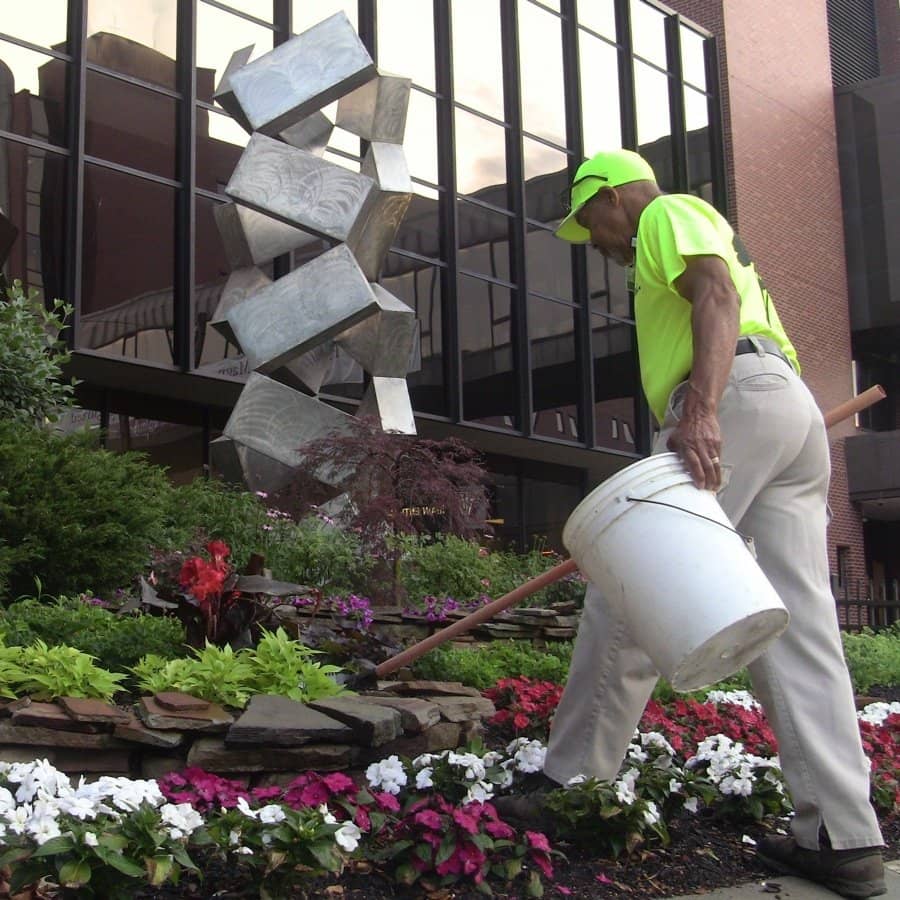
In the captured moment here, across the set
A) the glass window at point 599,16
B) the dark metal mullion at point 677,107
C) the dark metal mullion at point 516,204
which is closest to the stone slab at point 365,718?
the dark metal mullion at point 516,204

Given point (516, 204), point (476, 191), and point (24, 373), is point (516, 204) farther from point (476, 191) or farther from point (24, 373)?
point (24, 373)

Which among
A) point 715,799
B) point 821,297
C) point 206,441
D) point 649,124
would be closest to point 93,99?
point 206,441

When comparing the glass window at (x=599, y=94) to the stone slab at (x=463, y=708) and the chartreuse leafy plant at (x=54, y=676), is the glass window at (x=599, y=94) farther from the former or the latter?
the chartreuse leafy plant at (x=54, y=676)

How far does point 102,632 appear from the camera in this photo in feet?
13.9

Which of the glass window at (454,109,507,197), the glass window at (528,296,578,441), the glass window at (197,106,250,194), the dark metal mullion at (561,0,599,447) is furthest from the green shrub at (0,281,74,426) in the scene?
the dark metal mullion at (561,0,599,447)

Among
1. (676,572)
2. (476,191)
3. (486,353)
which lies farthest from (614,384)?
(676,572)

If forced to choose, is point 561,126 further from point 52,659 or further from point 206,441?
point 52,659

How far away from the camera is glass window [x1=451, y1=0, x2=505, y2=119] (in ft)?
57.4

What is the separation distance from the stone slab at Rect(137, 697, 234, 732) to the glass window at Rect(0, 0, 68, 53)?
11584mm

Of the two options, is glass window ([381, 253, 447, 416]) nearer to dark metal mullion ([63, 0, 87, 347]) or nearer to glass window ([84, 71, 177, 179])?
glass window ([84, 71, 177, 179])

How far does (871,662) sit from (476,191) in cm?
1116

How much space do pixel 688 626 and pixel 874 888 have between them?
87 cm

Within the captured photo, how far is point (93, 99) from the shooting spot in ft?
43.7

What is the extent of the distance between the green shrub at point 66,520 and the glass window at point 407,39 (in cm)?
1153
